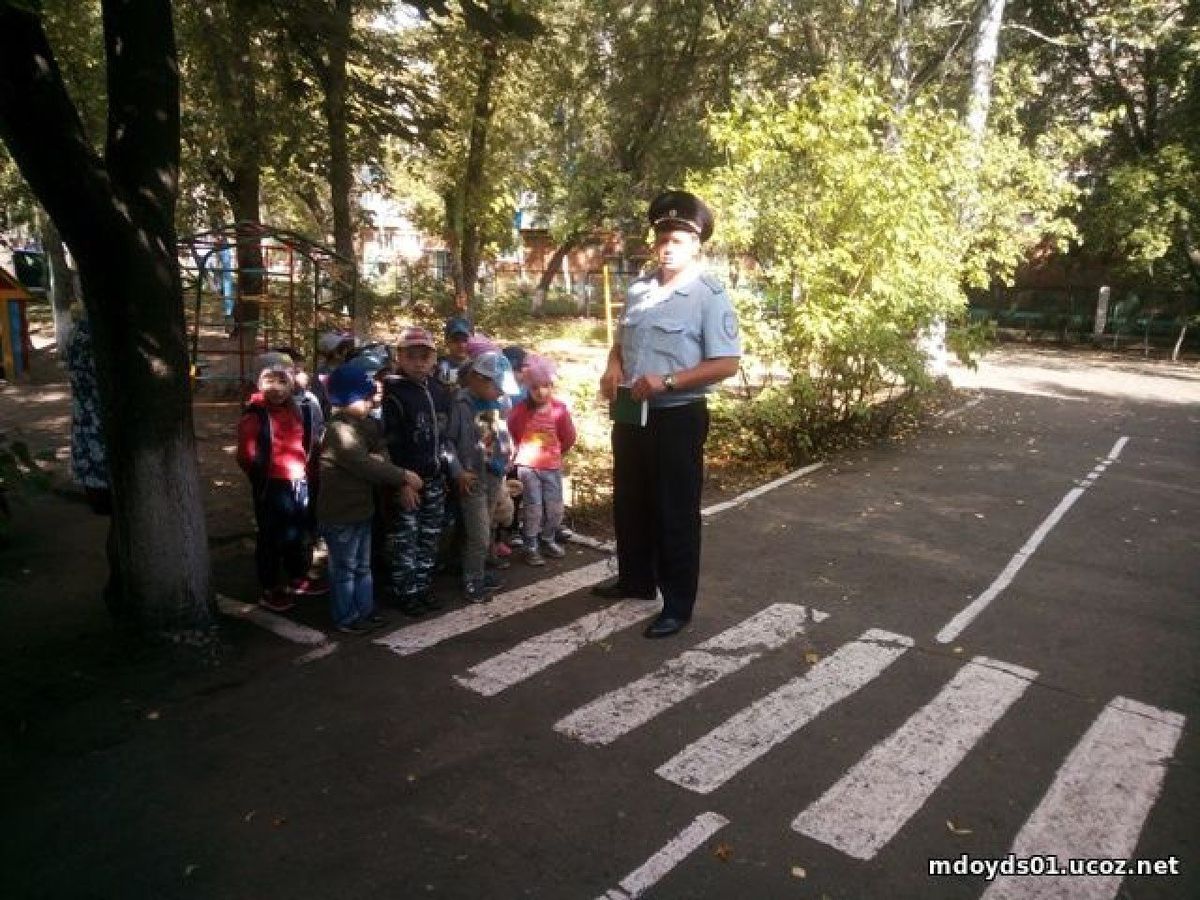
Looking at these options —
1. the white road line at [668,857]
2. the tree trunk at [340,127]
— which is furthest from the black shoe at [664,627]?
the tree trunk at [340,127]

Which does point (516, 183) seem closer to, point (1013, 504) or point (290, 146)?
point (290, 146)

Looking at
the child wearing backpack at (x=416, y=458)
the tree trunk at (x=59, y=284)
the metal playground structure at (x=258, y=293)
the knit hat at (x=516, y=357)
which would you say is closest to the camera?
the child wearing backpack at (x=416, y=458)

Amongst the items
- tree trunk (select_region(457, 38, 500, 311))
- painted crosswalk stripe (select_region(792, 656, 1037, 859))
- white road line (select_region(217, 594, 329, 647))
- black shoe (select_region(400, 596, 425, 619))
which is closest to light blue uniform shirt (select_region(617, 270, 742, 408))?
black shoe (select_region(400, 596, 425, 619))

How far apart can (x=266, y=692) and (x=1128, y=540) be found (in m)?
6.61

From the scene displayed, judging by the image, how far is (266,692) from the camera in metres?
4.00

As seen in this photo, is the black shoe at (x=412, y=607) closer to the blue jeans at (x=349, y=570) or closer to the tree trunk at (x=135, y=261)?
the blue jeans at (x=349, y=570)

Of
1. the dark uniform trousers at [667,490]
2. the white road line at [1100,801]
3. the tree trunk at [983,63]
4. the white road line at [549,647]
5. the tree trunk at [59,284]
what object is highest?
the tree trunk at [983,63]

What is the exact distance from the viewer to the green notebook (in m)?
4.50

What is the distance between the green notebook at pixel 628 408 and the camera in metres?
4.50

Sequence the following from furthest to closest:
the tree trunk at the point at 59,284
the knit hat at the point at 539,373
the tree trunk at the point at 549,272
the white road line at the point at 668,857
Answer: the tree trunk at the point at 549,272, the tree trunk at the point at 59,284, the knit hat at the point at 539,373, the white road line at the point at 668,857

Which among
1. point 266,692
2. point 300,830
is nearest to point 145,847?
point 300,830

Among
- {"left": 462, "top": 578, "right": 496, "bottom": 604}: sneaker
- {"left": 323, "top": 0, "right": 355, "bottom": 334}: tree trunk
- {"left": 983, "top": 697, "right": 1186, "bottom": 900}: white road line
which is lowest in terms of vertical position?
{"left": 983, "top": 697, "right": 1186, "bottom": 900}: white road line

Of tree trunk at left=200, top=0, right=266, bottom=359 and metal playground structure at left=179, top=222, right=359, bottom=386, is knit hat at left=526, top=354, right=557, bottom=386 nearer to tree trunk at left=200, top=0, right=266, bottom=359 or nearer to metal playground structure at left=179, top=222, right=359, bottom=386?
metal playground structure at left=179, top=222, right=359, bottom=386

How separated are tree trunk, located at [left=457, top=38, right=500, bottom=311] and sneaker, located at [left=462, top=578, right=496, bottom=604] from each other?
11.1 metres
